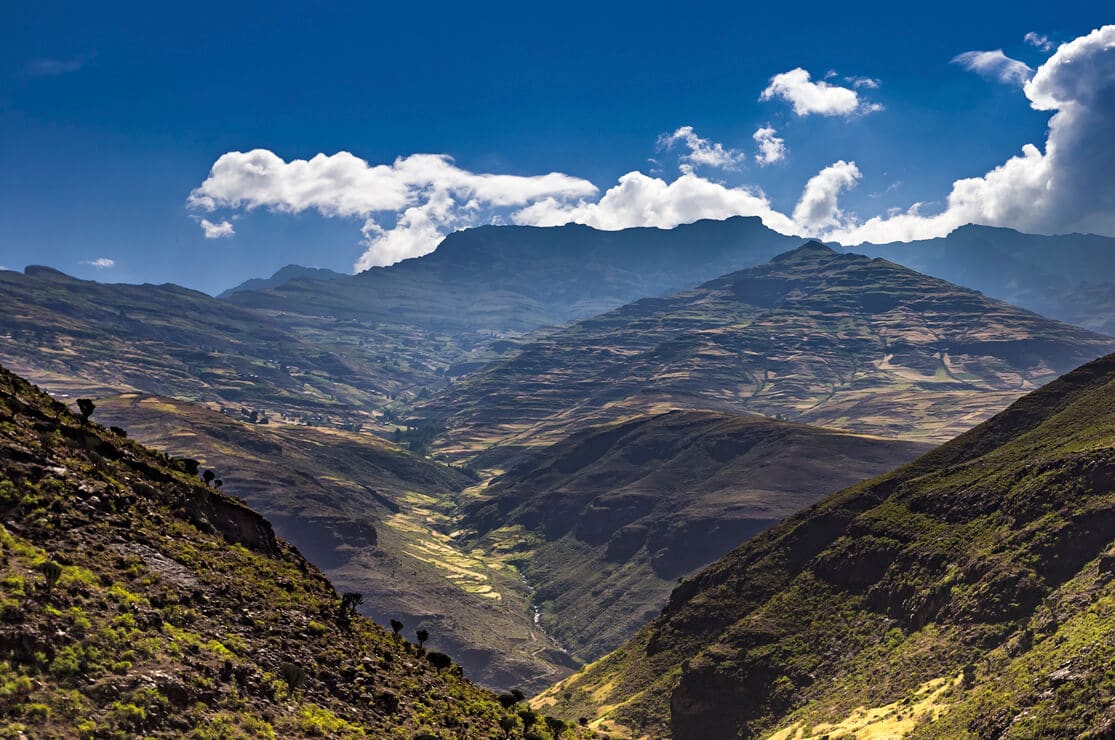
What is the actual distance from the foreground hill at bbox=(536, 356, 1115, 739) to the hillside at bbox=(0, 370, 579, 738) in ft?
160

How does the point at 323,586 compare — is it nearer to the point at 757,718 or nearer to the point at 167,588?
the point at 167,588

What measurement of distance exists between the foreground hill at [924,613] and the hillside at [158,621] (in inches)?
1918

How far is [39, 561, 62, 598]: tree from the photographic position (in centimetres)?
3622

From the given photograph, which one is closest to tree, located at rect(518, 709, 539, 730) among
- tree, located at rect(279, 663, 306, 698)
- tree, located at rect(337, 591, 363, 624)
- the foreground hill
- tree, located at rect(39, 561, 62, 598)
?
tree, located at rect(337, 591, 363, 624)

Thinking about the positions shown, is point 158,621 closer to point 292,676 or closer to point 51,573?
point 51,573

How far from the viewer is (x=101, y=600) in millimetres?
37969

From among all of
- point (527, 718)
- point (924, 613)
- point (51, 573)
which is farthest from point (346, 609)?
point (924, 613)

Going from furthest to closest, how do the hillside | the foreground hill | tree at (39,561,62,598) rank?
1. the foreground hill
2. tree at (39,561,62,598)
3. the hillside

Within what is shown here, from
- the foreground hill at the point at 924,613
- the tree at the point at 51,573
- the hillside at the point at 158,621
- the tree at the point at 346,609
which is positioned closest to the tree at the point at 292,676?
the hillside at the point at 158,621

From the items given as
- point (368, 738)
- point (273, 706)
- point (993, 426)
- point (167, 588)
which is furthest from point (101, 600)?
point (993, 426)

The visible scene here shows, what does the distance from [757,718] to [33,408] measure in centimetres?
9879

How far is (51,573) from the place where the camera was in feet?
121

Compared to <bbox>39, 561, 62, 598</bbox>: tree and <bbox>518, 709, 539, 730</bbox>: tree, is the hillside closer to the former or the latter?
<bbox>39, 561, 62, 598</bbox>: tree

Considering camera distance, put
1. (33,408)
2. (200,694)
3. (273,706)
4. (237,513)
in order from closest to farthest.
Answer: 1. (200,694)
2. (273,706)
3. (33,408)
4. (237,513)
